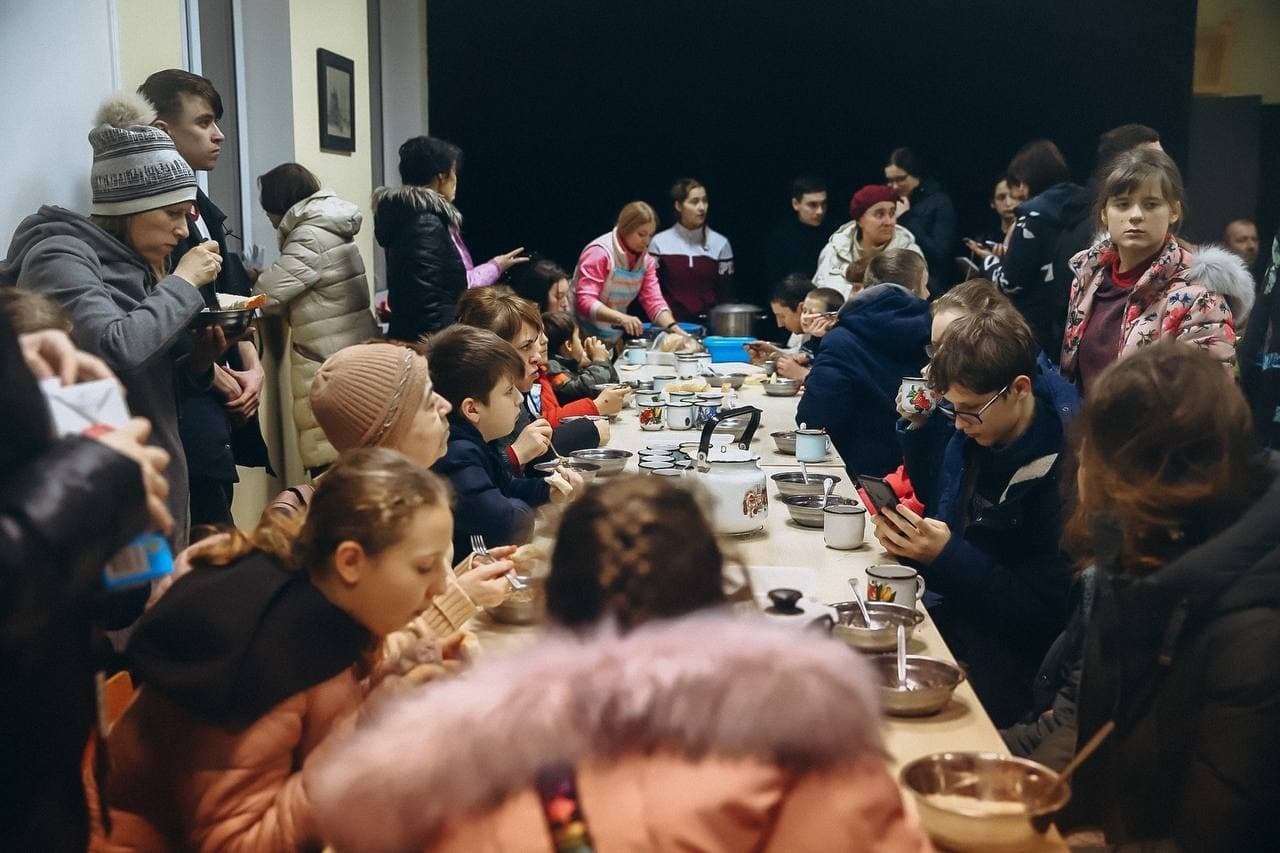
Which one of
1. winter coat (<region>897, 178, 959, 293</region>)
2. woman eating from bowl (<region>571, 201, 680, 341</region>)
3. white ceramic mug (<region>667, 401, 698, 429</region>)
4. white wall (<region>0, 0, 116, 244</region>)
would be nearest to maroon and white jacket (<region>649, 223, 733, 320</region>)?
woman eating from bowl (<region>571, 201, 680, 341</region>)

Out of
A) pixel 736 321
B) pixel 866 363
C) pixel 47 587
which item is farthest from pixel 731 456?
pixel 736 321

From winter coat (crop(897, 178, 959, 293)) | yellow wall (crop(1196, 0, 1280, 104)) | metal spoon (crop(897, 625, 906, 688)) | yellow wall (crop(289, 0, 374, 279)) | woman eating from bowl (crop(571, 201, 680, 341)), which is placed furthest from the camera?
winter coat (crop(897, 178, 959, 293))

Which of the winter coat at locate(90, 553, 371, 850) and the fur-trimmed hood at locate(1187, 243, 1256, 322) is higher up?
the fur-trimmed hood at locate(1187, 243, 1256, 322)

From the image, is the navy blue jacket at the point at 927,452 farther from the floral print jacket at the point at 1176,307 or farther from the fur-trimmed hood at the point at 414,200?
the fur-trimmed hood at the point at 414,200

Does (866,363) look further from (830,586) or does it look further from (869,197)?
(869,197)

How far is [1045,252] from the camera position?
4.59 meters

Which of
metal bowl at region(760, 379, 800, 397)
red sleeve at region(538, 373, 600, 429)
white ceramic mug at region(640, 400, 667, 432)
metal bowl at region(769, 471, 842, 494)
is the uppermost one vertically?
metal bowl at region(769, 471, 842, 494)

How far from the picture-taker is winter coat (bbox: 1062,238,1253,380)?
3123 millimetres

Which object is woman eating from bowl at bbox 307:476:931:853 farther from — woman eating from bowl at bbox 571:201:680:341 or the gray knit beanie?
woman eating from bowl at bbox 571:201:680:341

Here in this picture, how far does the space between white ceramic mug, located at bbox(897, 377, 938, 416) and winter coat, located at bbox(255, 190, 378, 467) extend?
2290 millimetres

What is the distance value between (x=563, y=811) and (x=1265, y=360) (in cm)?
281

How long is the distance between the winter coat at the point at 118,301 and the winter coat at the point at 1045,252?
305 centimetres

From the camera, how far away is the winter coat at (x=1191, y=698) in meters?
1.30

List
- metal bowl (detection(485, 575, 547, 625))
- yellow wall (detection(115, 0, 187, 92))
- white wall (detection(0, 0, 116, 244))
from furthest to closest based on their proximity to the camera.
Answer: yellow wall (detection(115, 0, 187, 92)) < white wall (detection(0, 0, 116, 244)) < metal bowl (detection(485, 575, 547, 625))
